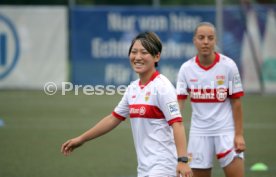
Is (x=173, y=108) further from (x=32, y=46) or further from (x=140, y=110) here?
(x=32, y=46)

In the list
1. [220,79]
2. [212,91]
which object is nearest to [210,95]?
[212,91]

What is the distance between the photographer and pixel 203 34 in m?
7.18

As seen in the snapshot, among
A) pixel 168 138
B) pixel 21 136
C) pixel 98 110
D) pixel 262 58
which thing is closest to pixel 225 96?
pixel 168 138

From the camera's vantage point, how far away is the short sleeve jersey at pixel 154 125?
5.62 m

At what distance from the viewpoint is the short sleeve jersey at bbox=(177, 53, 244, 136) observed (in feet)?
23.7

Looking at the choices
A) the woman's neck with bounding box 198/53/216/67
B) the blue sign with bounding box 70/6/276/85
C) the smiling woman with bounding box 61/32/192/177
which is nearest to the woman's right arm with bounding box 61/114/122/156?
the smiling woman with bounding box 61/32/192/177

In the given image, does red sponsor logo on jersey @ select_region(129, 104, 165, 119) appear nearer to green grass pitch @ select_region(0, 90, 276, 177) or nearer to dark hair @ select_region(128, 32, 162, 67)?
dark hair @ select_region(128, 32, 162, 67)

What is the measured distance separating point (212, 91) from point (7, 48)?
13.9 m

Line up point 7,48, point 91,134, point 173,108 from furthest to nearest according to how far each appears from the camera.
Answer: point 7,48
point 91,134
point 173,108

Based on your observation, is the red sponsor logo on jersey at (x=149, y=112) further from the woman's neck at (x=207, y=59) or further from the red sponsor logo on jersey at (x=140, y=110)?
the woman's neck at (x=207, y=59)

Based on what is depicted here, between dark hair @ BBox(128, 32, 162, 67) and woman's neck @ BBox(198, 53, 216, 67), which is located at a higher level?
dark hair @ BBox(128, 32, 162, 67)

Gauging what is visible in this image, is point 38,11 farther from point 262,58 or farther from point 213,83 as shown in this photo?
point 213,83

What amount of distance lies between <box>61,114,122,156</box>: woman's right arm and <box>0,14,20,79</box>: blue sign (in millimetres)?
14727

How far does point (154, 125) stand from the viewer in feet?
18.7
